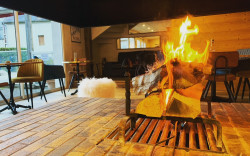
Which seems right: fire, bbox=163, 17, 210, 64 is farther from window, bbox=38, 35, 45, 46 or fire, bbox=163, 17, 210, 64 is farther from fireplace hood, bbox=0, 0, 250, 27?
window, bbox=38, 35, 45, 46

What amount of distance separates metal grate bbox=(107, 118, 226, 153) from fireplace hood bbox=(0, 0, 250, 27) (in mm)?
1055

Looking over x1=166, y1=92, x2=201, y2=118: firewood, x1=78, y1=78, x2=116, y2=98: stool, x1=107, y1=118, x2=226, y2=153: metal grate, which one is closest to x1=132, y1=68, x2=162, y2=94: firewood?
x1=166, y1=92, x2=201, y2=118: firewood

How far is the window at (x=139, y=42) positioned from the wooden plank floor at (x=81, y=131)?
223 inches

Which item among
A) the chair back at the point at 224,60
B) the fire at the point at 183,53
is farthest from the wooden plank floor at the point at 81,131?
the chair back at the point at 224,60

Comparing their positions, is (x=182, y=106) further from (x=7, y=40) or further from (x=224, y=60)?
(x=7, y=40)

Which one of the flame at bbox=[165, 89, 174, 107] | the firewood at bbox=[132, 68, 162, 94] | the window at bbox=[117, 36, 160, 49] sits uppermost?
the window at bbox=[117, 36, 160, 49]

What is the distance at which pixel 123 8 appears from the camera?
68.1 inches

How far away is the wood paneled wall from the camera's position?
12.3 feet

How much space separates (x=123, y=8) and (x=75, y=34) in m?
4.52

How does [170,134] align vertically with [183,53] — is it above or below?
below

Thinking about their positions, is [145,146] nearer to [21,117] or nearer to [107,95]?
[21,117]

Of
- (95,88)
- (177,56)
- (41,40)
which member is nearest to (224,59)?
(177,56)

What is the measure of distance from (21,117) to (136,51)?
18.9ft

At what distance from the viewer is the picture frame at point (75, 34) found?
5676 millimetres
